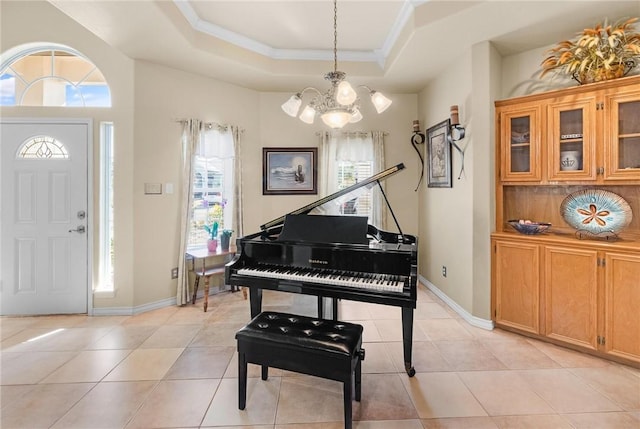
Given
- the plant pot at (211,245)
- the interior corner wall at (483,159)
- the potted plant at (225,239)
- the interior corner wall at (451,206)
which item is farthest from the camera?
the potted plant at (225,239)

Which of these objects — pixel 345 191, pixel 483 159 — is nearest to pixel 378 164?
pixel 483 159

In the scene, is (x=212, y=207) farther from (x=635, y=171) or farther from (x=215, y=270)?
(x=635, y=171)

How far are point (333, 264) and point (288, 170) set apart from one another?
257cm

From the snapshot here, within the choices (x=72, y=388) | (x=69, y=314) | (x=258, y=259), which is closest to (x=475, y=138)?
(x=258, y=259)

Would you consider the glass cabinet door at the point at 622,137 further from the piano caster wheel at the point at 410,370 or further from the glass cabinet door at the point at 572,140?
the piano caster wheel at the point at 410,370

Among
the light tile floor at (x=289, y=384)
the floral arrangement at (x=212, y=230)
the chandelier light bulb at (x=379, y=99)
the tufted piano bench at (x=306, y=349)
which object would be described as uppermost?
the chandelier light bulb at (x=379, y=99)

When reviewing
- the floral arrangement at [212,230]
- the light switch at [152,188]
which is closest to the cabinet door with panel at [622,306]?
the floral arrangement at [212,230]

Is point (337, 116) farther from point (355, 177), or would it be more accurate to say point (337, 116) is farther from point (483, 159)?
point (355, 177)

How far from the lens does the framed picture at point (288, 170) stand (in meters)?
4.58

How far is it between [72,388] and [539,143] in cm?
437

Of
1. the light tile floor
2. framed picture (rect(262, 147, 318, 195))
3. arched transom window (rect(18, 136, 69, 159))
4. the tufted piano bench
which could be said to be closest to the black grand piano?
the tufted piano bench

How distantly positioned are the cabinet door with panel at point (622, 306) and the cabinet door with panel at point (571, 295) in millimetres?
73

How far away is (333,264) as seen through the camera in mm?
2332

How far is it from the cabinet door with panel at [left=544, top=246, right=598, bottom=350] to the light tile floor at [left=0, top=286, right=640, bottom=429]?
0.17 m
